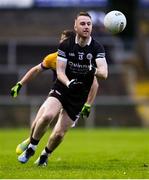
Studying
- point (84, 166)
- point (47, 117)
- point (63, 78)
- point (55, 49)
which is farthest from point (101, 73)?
point (55, 49)

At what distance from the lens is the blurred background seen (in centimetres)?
3856

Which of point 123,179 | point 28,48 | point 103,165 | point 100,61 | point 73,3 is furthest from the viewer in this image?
point 73,3

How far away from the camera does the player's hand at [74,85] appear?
14617 mm

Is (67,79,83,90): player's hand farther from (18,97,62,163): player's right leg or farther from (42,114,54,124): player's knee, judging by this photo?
(42,114,54,124): player's knee

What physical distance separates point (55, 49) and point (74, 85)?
28.5 meters

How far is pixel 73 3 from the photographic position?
48.5 meters

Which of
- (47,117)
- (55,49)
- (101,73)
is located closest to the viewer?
(101,73)

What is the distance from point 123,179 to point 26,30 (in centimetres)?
3674

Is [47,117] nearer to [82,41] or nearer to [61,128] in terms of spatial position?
[61,128]

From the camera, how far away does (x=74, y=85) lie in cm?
1474

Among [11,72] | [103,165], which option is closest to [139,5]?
[11,72]

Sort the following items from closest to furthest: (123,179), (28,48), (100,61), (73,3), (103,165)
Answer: (123,179) → (100,61) → (103,165) → (28,48) → (73,3)

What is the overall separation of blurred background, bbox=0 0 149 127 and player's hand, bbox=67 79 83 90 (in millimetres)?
22510

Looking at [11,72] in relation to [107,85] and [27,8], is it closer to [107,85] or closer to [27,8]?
[107,85]
